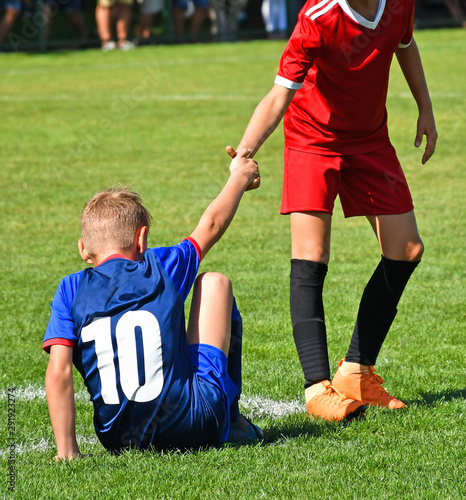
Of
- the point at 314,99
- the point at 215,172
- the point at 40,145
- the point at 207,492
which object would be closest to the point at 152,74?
the point at 40,145

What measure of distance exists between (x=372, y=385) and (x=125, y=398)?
135 cm

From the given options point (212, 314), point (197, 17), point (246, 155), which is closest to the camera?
point (212, 314)

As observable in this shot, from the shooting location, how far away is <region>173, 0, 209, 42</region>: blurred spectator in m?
23.0

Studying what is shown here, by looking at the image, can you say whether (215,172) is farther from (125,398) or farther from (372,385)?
(125,398)

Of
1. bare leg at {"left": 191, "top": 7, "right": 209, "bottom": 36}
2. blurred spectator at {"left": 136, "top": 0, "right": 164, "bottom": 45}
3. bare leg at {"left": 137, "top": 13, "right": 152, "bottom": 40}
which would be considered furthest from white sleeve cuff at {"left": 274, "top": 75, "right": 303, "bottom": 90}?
bare leg at {"left": 191, "top": 7, "right": 209, "bottom": 36}

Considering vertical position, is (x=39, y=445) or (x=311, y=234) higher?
(x=311, y=234)

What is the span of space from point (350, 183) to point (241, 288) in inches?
79.6

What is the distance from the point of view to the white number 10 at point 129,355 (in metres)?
3.04

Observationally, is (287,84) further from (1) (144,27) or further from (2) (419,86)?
(1) (144,27)

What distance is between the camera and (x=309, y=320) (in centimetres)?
396

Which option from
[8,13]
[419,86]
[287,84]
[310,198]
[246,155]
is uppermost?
[287,84]

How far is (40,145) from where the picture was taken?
11.3 m

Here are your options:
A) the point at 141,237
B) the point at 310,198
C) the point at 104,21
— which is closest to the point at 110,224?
the point at 141,237

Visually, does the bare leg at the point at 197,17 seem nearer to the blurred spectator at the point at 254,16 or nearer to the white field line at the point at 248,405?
the blurred spectator at the point at 254,16
